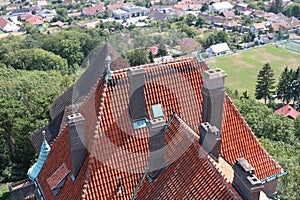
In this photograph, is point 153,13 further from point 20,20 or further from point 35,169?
point 35,169

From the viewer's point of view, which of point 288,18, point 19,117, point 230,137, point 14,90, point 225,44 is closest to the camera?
point 230,137

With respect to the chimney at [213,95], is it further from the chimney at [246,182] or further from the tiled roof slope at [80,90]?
the tiled roof slope at [80,90]

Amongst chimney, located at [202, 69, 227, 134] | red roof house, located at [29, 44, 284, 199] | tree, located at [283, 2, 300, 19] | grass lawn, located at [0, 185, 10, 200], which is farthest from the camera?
tree, located at [283, 2, 300, 19]

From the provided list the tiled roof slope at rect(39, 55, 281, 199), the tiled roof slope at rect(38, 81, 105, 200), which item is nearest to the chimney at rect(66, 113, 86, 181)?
the tiled roof slope at rect(38, 81, 105, 200)

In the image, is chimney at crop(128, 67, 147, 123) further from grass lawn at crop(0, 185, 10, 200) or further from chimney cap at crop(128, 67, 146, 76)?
grass lawn at crop(0, 185, 10, 200)

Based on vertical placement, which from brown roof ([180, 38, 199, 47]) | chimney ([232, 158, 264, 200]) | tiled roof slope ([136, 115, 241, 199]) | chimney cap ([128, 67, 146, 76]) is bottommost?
brown roof ([180, 38, 199, 47])

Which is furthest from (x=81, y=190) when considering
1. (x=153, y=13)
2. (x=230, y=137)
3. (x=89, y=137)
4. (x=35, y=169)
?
(x=153, y=13)

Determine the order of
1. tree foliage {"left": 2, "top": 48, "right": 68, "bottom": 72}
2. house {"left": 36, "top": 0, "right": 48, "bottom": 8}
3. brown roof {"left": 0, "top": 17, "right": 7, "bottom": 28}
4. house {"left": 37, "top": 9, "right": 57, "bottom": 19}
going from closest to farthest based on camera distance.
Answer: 1. tree foliage {"left": 2, "top": 48, "right": 68, "bottom": 72}
2. brown roof {"left": 0, "top": 17, "right": 7, "bottom": 28}
3. house {"left": 37, "top": 9, "right": 57, "bottom": 19}
4. house {"left": 36, "top": 0, "right": 48, "bottom": 8}

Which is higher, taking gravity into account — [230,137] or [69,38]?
[230,137]
